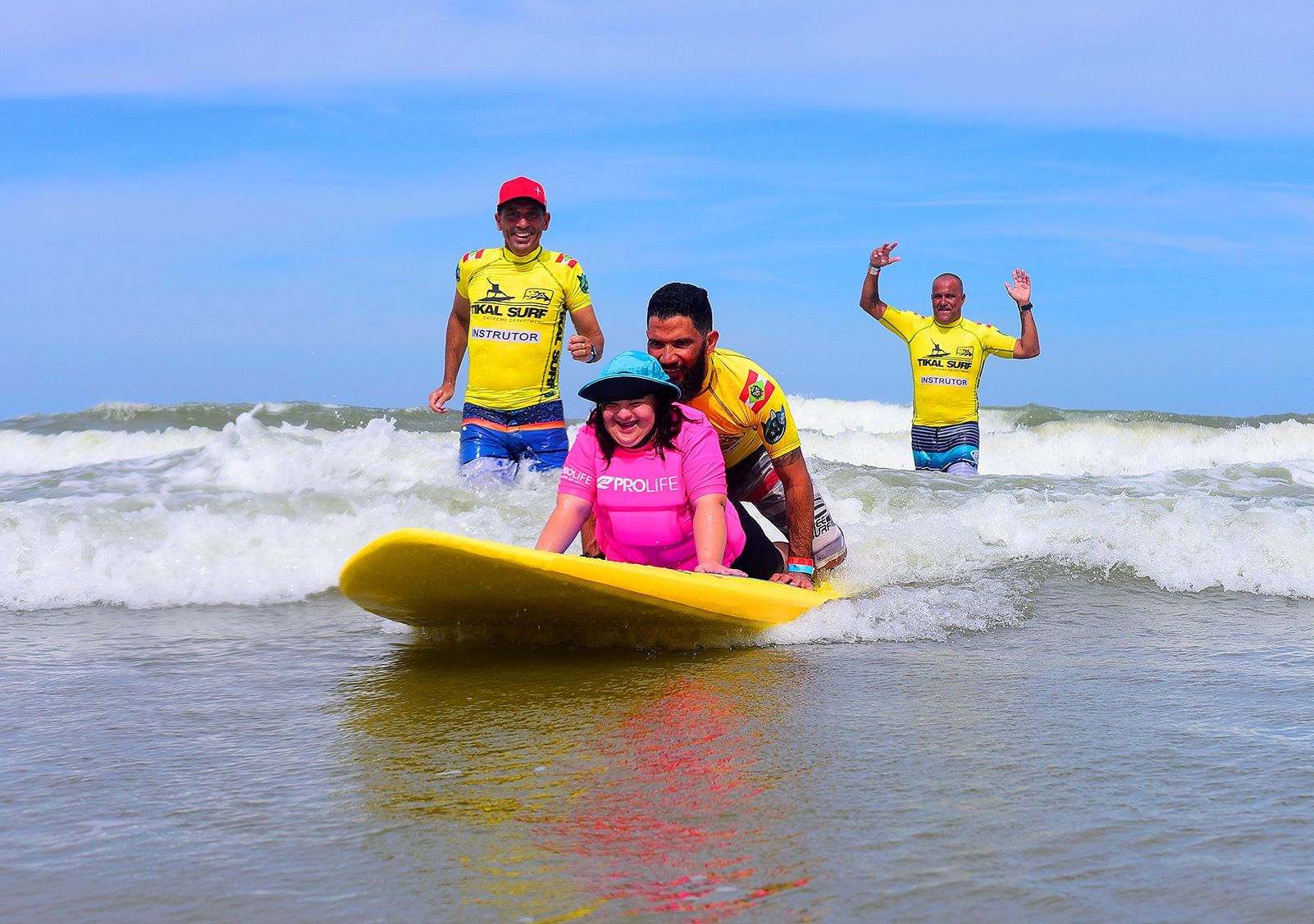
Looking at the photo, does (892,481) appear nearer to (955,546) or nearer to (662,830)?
(955,546)

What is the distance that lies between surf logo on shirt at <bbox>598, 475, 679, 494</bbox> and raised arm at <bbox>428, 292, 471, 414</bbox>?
254 cm

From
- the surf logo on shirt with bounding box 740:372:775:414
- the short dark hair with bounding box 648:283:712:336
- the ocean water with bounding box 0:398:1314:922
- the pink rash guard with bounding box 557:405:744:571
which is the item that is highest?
the short dark hair with bounding box 648:283:712:336

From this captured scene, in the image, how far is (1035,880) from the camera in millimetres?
1963

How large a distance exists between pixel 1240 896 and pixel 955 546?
188 inches

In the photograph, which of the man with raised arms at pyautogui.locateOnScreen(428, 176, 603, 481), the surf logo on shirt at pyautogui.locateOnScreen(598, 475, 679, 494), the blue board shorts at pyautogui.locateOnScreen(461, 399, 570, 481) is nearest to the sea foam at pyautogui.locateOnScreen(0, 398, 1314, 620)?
the blue board shorts at pyautogui.locateOnScreen(461, 399, 570, 481)

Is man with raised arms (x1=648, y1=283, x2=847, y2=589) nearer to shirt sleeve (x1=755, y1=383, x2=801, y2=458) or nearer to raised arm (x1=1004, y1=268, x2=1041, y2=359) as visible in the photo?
Answer: shirt sleeve (x1=755, y1=383, x2=801, y2=458)

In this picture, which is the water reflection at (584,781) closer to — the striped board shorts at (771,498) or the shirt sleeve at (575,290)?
the striped board shorts at (771,498)

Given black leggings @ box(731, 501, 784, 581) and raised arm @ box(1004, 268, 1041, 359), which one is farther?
raised arm @ box(1004, 268, 1041, 359)

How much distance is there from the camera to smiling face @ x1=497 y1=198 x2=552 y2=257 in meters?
6.21

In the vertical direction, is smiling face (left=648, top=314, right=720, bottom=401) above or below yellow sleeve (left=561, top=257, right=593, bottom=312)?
below

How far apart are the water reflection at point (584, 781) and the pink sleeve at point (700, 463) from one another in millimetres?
634

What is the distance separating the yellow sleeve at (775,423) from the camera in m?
4.46

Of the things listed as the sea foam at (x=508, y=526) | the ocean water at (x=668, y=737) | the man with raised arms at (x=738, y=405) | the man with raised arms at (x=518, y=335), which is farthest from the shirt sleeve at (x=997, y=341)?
the man with raised arms at (x=738, y=405)

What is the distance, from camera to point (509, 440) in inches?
249
